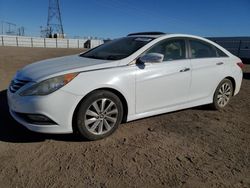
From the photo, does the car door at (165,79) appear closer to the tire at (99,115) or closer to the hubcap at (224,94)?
the tire at (99,115)

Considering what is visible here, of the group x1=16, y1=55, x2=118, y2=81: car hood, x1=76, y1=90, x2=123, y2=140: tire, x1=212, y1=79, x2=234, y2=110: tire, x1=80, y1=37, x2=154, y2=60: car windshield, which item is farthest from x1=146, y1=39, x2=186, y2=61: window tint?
x1=212, y1=79, x2=234, y2=110: tire

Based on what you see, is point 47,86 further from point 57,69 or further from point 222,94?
point 222,94

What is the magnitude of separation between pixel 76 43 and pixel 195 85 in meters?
45.1

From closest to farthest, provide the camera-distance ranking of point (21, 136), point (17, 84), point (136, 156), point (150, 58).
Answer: point (136, 156) → point (17, 84) → point (21, 136) → point (150, 58)

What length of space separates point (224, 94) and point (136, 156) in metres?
2.93

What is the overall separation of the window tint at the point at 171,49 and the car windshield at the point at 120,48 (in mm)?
192

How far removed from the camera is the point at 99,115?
141 inches

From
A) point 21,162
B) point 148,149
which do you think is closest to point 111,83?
point 148,149

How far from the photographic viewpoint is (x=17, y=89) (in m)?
3.47

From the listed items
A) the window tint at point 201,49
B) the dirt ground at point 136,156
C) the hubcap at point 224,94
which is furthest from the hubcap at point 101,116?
the hubcap at point 224,94

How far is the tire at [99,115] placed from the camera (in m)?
3.42

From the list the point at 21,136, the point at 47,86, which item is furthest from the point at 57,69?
the point at 21,136

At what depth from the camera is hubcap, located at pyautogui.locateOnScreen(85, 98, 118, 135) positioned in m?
3.50

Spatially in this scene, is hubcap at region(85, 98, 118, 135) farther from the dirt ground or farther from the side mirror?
the side mirror
